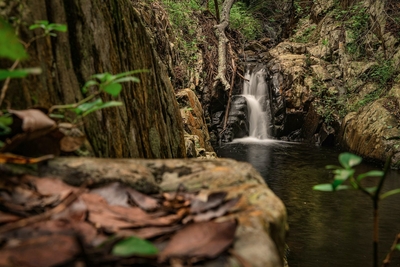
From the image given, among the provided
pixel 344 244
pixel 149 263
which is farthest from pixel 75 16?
pixel 344 244

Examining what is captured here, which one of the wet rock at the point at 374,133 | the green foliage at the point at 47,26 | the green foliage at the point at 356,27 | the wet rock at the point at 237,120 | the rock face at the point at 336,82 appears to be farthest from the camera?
the green foliage at the point at 356,27

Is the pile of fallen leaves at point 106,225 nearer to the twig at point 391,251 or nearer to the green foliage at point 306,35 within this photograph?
the twig at point 391,251

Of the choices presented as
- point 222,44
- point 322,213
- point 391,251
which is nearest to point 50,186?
point 391,251

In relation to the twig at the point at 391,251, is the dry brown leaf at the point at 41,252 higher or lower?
higher

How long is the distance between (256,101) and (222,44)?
8.13 ft

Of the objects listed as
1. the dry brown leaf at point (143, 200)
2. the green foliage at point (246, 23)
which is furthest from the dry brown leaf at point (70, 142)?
the green foliage at point (246, 23)

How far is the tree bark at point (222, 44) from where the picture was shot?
41.9 feet

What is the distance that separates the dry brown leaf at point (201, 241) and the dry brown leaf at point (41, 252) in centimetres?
22

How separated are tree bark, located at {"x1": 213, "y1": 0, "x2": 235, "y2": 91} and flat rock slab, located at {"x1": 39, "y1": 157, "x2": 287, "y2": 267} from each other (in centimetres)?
1106

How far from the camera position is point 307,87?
45.0 ft

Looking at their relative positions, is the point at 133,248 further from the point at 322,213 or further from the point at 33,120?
the point at 322,213

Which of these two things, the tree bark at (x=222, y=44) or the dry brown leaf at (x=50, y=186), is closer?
the dry brown leaf at (x=50, y=186)

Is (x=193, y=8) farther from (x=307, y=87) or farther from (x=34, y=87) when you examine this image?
(x=34, y=87)

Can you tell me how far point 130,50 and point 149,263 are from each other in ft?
8.71
